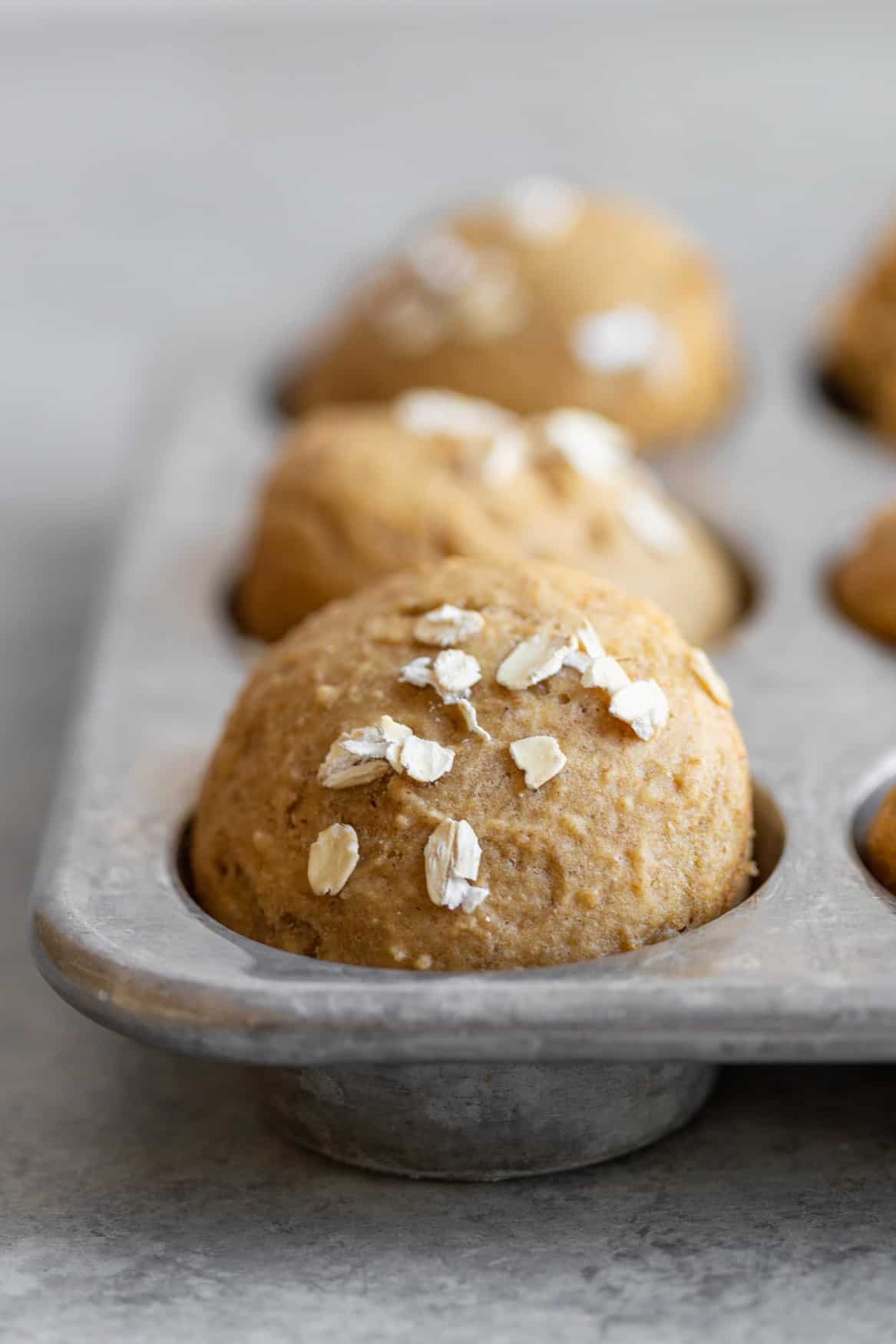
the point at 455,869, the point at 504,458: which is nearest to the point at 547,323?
the point at 504,458

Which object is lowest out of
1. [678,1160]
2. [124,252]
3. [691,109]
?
[124,252]

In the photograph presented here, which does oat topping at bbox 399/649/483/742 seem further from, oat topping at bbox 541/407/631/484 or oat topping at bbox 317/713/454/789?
oat topping at bbox 541/407/631/484

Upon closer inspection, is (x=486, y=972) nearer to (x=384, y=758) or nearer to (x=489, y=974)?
(x=489, y=974)

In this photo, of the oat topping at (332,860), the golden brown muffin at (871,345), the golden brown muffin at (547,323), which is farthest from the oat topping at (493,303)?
the oat topping at (332,860)

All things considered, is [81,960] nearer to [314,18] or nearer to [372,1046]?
[372,1046]

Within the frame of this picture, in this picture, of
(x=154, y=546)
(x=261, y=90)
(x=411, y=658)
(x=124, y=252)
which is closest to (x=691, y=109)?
(x=261, y=90)

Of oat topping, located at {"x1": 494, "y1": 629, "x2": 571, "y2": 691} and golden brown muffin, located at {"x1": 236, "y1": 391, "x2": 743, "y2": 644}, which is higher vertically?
oat topping, located at {"x1": 494, "y1": 629, "x2": 571, "y2": 691}

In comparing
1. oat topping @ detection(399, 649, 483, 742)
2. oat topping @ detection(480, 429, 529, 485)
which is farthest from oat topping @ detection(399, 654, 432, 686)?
oat topping @ detection(480, 429, 529, 485)
